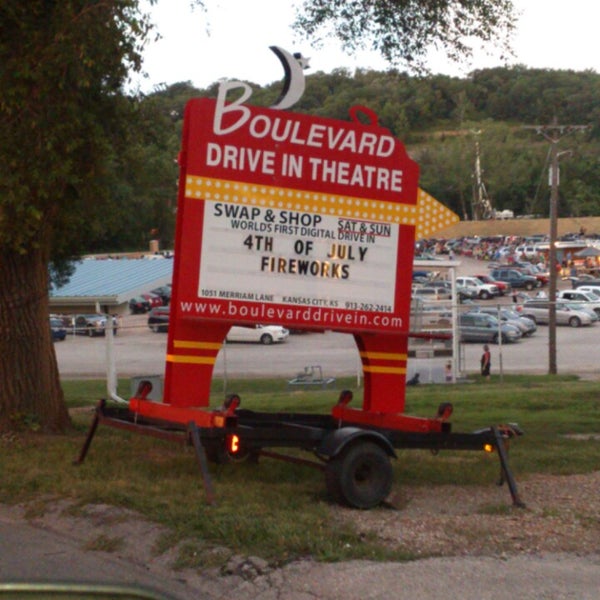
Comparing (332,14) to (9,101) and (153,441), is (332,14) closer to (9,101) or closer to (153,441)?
(9,101)

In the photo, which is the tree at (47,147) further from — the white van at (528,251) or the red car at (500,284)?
the white van at (528,251)

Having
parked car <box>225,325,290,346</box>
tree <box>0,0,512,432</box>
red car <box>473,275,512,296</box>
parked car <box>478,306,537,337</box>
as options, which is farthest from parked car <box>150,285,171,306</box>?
tree <box>0,0,512,432</box>

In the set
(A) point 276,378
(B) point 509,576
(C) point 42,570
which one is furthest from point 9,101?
(A) point 276,378

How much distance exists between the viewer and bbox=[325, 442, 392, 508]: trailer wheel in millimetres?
8812

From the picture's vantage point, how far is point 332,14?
1482 centimetres

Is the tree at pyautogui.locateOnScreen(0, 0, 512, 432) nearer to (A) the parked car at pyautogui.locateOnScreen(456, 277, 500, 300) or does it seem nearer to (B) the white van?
(A) the parked car at pyautogui.locateOnScreen(456, 277, 500, 300)

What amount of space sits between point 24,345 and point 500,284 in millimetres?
55312

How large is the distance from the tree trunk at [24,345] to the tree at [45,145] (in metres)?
0.01

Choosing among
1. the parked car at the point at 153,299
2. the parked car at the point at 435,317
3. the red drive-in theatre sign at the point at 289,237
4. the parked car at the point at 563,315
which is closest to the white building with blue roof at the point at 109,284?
the parked car at the point at 153,299

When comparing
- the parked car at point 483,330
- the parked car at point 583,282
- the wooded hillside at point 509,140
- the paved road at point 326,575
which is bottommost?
the paved road at point 326,575

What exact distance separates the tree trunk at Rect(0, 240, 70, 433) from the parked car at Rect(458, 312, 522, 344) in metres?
25.7

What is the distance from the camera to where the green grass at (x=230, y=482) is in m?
7.57

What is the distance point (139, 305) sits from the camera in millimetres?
53938

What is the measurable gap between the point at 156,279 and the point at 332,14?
38586 mm
